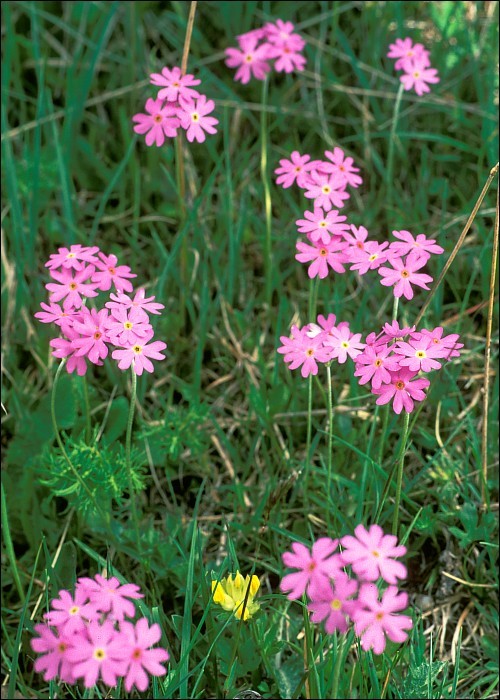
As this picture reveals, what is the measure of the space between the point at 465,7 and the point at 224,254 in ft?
3.96

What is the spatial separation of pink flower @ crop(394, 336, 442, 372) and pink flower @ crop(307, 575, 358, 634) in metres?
0.49

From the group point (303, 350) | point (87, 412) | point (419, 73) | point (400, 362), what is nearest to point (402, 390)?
point (400, 362)

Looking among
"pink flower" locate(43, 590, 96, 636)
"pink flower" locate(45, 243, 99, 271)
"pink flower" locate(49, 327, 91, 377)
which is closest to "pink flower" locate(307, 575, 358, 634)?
"pink flower" locate(43, 590, 96, 636)

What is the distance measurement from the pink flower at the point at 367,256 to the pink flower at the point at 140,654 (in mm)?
842

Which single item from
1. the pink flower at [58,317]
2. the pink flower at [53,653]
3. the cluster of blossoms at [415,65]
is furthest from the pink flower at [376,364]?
the cluster of blossoms at [415,65]

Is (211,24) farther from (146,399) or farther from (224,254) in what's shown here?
(146,399)

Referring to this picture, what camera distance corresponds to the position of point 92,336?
1.73 m

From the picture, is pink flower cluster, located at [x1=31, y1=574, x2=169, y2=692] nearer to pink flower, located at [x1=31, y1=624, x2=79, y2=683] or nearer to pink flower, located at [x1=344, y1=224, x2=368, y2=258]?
pink flower, located at [x1=31, y1=624, x2=79, y2=683]

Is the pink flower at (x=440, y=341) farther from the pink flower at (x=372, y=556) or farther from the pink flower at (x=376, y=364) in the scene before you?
the pink flower at (x=372, y=556)

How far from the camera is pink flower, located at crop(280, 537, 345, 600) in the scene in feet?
4.31

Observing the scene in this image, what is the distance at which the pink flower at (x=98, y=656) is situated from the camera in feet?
4.12

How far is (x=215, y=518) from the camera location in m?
2.33

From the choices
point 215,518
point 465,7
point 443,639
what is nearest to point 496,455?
point 443,639

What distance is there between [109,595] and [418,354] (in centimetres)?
70
